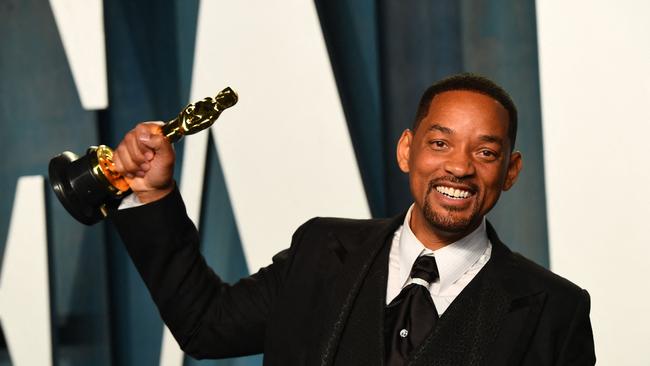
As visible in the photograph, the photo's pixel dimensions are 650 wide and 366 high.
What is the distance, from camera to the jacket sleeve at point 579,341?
4.94 feet

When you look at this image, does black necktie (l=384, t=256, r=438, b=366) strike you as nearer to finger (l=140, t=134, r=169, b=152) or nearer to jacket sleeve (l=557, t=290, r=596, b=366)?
jacket sleeve (l=557, t=290, r=596, b=366)

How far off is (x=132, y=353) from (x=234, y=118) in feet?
2.39

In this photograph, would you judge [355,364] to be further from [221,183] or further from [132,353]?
[132,353]

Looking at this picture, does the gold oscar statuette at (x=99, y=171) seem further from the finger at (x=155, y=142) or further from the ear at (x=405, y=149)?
the ear at (x=405, y=149)

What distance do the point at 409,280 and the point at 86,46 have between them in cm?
135

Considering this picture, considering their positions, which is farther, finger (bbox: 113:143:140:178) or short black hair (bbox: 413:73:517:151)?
short black hair (bbox: 413:73:517:151)

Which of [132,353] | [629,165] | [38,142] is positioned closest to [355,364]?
[629,165]

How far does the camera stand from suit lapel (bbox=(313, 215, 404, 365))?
5.03 ft

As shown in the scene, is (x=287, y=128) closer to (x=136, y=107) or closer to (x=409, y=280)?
(x=136, y=107)

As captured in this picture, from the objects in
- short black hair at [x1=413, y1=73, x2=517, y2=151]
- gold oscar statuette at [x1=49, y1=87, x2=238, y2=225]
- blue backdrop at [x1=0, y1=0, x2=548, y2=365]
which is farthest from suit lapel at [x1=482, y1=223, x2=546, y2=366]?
blue backdrop at [x1=0, y1=0, x2=548, y2=365]

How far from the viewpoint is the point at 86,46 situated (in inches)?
Answer: 101

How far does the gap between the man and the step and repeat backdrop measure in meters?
0.51

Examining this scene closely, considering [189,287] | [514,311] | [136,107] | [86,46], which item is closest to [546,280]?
[514,311]

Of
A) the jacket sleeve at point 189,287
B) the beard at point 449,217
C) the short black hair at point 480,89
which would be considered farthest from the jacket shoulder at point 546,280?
the jacket sleeve at point 189,287
